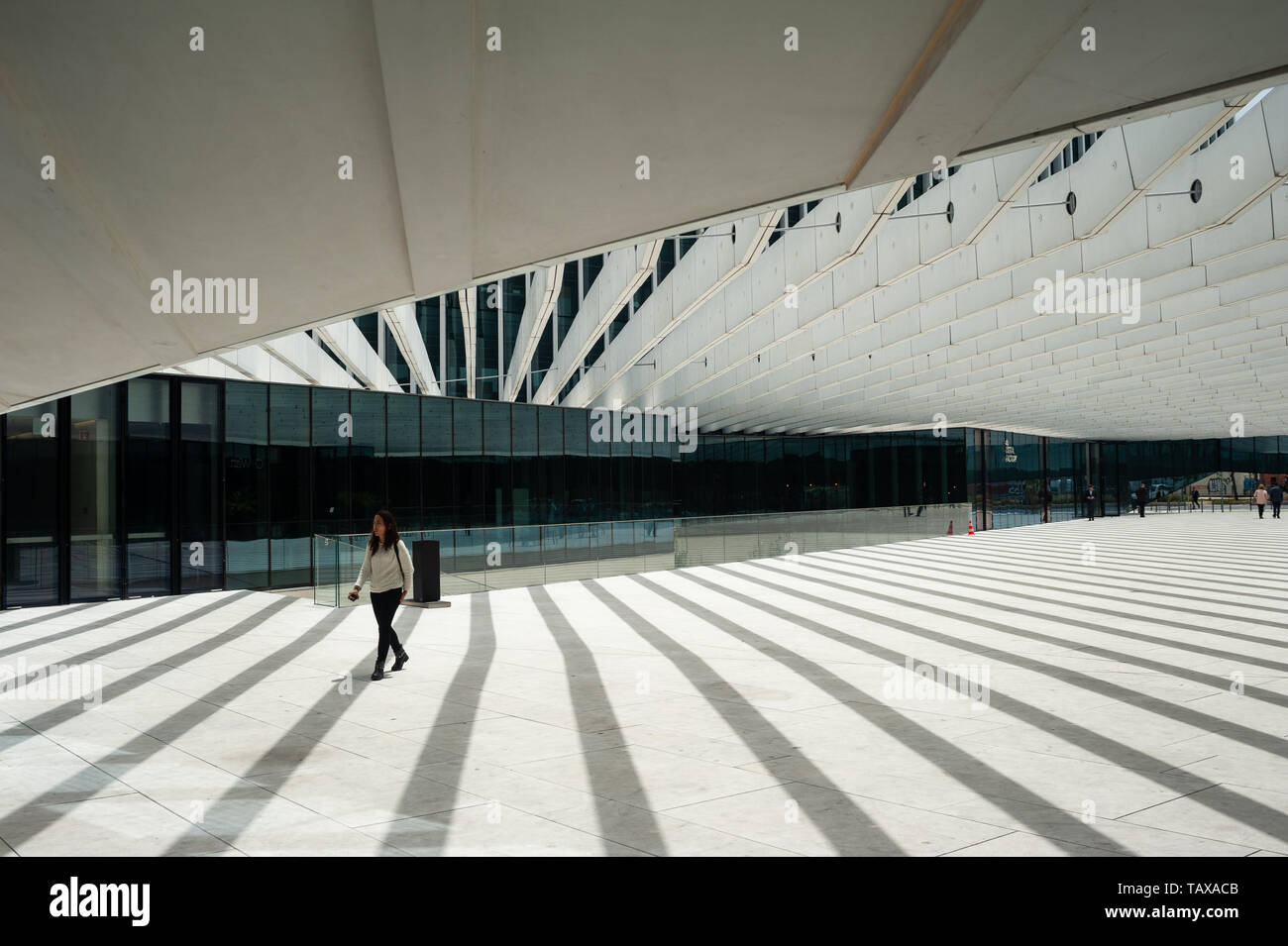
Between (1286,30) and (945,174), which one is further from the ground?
(945,174)

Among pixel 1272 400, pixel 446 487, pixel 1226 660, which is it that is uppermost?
pixel 1272 400

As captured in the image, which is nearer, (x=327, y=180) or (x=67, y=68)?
(x=67, y=68)

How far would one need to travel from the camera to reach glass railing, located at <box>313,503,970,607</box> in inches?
643

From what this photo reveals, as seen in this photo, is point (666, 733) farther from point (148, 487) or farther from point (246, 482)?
point (246, 482)

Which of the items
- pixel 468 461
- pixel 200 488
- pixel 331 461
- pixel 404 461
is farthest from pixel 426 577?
pixel 468 461

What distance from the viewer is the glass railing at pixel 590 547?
53.6ft

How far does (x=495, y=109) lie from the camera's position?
14.8 feet

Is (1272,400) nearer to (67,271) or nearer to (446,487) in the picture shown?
(446,487)

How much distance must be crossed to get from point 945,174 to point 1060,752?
27.8ft

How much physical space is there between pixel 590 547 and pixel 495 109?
16362 mm

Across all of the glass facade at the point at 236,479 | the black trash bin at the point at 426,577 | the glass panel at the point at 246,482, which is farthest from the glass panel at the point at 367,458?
the black trash bin at the point at 426,577

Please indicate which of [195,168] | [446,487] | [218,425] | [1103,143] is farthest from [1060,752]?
[446,487]

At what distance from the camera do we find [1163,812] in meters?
5.06

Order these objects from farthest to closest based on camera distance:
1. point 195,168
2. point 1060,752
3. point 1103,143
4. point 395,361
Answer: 1. point 395,361
2. point 1103,143
3. point 1060,752
4. point 195,168
